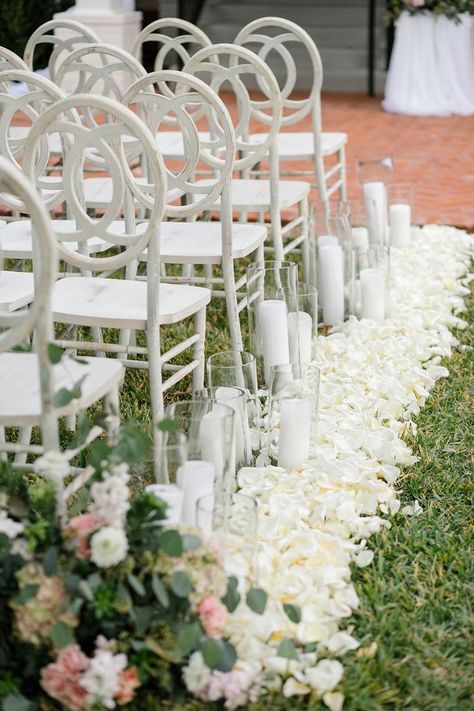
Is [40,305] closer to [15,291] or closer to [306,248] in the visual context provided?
[15,291]

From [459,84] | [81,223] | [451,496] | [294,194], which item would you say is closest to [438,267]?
[294,194]

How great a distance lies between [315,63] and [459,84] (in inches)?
183

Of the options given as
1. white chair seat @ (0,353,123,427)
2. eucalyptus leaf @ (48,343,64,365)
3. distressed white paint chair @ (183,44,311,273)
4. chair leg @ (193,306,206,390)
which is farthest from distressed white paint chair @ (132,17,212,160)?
eucalyptus leaf @ (48,343,64,365)

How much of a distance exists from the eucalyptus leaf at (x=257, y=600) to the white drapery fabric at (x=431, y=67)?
7086mm

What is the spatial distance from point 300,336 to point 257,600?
160 centimetres

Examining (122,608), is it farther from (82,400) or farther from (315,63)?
(315,63)

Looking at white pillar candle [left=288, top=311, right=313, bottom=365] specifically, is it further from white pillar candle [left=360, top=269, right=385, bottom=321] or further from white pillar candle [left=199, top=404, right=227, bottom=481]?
white pillar candle [left=199, top=404, right=227, bottom=481]

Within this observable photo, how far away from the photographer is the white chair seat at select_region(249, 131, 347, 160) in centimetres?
478

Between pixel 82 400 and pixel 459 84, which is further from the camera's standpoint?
pixel 459 84

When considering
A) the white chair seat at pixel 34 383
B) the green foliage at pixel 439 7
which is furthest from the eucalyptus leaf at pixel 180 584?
the green foliage at pixel 439 7

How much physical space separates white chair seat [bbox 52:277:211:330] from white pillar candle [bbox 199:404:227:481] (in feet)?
1.43

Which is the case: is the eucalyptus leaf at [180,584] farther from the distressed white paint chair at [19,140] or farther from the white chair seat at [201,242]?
the white chair seat at [201,242]

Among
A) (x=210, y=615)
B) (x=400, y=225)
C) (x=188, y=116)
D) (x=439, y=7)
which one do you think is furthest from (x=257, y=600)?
(x=439, y=7)

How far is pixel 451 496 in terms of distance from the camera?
2.91m
